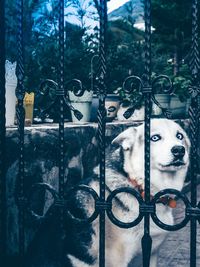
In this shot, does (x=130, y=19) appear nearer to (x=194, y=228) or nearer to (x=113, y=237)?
(x=113, y=237)

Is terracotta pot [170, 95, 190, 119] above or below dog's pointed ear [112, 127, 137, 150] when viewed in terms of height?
above

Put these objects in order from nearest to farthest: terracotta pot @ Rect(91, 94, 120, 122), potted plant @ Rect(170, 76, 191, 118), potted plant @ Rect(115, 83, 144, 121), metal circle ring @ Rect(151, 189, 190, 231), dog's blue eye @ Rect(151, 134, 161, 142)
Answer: metal circle ring @ Rect(151, 189, 190, 231) < dog's blue eye @ Rect(151, 134, 161, 142) < terracotta pot @ Rect(91, 94, 120, 122) < potted plant @ Rect(115, 83, 144, 121) < potted plant @ Rect(170, 76, 191, 118)

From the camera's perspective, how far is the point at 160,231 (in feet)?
Result: 9.68

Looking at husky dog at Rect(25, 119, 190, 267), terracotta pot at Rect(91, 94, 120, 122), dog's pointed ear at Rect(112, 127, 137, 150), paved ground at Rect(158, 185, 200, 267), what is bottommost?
paved ground at Rect(158, 185, 200, 267)

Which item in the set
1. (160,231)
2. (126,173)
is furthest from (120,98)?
(160,231)

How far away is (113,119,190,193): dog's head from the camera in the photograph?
122 inches

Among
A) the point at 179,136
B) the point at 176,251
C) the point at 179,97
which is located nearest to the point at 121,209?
the point at 179,136

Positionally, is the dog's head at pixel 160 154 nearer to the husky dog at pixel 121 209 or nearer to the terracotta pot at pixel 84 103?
the husky dog at pixel 121 209

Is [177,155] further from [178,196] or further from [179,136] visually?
[178,196]

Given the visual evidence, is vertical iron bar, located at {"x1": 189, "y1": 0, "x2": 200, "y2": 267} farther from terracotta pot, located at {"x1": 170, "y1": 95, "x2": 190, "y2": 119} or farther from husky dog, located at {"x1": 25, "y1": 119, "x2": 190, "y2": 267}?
terracotta pot, located at {"x1": 170, "y1": 95, "x2": 190, "y2": 119}

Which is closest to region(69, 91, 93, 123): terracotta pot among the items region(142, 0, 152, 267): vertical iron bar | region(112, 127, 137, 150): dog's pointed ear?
region(112, 127, 137, 150): dog's pointed ear

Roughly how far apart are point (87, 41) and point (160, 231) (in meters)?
3.67

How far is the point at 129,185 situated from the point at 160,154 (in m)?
0.31

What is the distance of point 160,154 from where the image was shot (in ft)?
10.3
